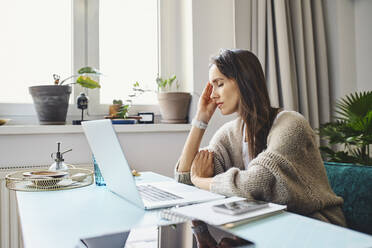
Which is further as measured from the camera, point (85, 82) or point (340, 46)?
point (340, 46)

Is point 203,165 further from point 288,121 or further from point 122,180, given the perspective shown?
point 122,180

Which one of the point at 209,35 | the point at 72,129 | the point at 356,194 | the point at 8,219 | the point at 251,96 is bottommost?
the point at 8,219

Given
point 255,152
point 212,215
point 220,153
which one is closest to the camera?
point 212,215

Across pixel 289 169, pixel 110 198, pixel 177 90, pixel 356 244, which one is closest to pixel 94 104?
pixel 177 90

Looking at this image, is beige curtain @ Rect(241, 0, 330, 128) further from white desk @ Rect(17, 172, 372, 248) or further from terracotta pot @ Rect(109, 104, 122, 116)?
white desk @ Rect(17, 172, 372, 248)

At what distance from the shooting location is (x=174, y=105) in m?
2.16

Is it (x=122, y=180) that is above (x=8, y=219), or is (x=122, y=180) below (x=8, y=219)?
above

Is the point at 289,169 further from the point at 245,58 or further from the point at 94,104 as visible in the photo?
the point at 94,104

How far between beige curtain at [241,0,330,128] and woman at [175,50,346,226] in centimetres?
79

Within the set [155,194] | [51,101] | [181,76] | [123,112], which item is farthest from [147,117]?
[155,194]

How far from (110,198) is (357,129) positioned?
151cm

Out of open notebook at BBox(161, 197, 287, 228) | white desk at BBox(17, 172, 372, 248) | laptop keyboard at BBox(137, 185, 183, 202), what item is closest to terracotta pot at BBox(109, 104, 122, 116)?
laptop keyboard at BBox(137, 185, 183, 202)

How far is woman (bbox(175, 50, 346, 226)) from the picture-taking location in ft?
3.26

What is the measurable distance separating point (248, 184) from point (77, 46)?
A: 61.9 inches
